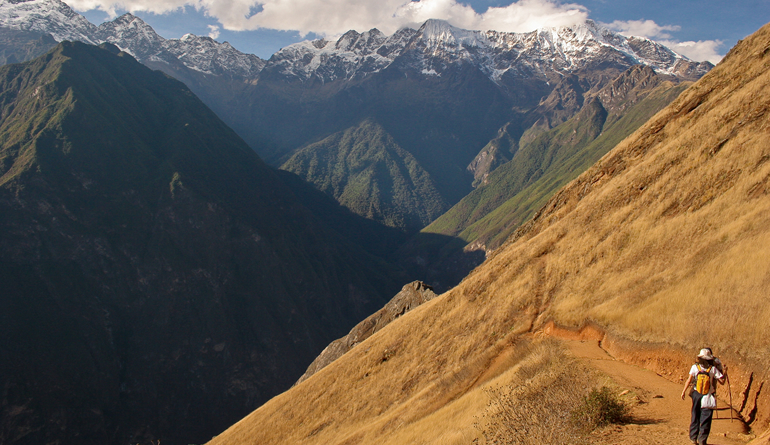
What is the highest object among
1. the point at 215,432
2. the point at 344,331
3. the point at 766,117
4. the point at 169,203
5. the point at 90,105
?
the point at 90,105

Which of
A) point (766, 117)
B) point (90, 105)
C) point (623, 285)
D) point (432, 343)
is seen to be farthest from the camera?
point (90, 105)

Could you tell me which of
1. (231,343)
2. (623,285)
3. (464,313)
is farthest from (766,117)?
(231,343)

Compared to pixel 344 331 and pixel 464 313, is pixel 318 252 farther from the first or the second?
pixel 464 313

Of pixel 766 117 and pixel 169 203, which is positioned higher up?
pixel 169 203

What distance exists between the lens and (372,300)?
Result: 18988 centimetres

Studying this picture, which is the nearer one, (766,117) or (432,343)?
(766,117)

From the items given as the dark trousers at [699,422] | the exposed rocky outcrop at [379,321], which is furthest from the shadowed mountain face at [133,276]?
the dark trousers at [699,422]

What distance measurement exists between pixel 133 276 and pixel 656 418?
144m

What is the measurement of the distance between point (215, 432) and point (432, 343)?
339ft

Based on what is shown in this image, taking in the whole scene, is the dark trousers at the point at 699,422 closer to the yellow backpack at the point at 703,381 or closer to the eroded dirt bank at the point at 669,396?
the yellow backpack at the point at 703,381

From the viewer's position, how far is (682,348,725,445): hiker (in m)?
12.9


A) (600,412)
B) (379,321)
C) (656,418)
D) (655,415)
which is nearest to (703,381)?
(656,418)

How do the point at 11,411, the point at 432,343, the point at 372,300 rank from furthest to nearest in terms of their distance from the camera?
the point at 372,300 < the point at 11,411 < the point at 432,343

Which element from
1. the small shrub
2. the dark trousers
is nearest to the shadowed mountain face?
the small shrub
